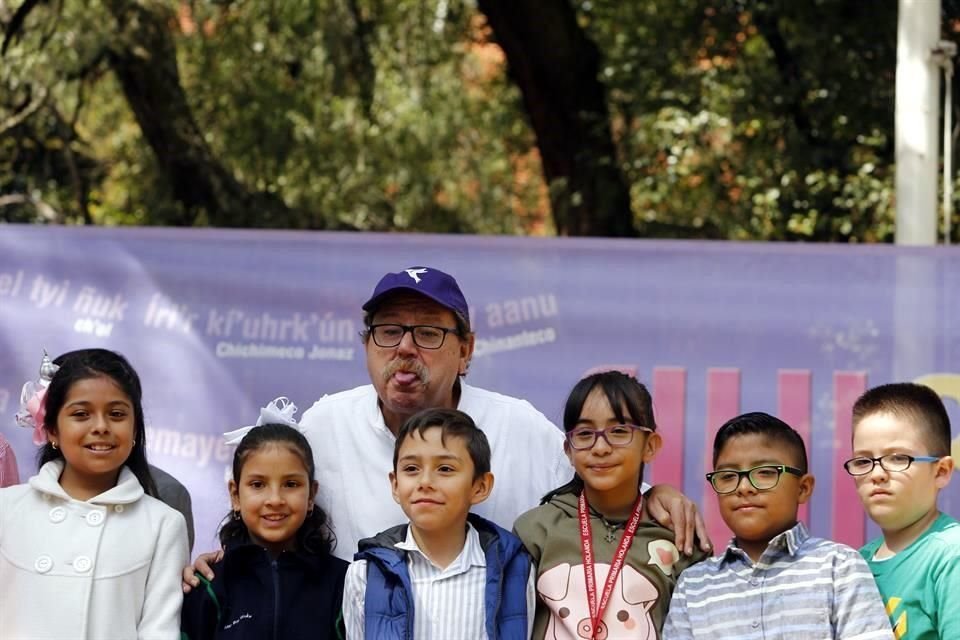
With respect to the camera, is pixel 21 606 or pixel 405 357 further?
pixel 405 357

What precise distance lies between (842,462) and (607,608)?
207cm

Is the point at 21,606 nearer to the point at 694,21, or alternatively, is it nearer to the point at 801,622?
the point at 801,622

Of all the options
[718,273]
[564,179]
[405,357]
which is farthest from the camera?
[564,179]

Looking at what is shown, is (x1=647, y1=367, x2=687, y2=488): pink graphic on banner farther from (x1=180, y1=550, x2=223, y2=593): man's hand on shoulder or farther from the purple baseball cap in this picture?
(x1=180, y1=550, x2=223, y2=593): man's hand on shoulder

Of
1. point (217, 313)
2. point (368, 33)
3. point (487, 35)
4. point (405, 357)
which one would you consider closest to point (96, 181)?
point (368, 33)

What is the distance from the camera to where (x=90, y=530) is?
139 inches

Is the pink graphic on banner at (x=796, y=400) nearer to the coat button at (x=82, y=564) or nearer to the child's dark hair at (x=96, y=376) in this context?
the child's dark hair at (x=96, y=376)

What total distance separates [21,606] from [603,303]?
2.59 metres

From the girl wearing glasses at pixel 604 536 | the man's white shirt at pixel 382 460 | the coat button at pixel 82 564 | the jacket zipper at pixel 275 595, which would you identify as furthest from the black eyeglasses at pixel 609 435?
the coat button at pixel 82 564

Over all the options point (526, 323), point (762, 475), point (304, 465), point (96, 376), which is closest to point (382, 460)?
point (304, 465)

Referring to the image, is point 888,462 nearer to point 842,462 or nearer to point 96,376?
point 842,462

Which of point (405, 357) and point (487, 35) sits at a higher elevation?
point (487, 35)

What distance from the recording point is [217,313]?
5.55 metres

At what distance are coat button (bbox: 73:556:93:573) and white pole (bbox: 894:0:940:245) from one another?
3.63 metres
